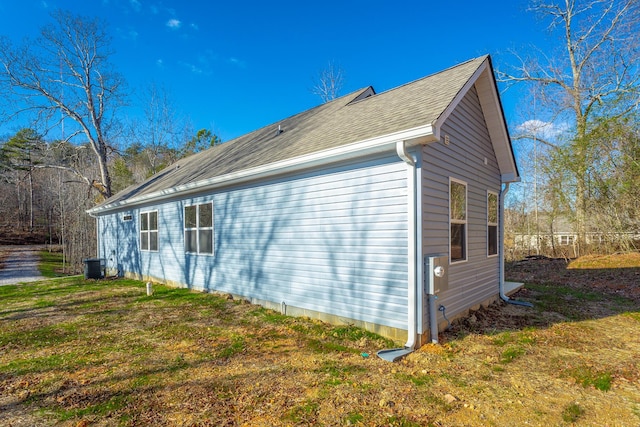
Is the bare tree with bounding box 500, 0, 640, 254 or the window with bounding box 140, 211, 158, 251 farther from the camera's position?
the bare tree with bounding box 500, 0, 640, 254

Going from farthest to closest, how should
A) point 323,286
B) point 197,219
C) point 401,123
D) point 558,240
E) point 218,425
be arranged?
point 558,240
point 197,219
point 323,286
point 401,123
point 218,425

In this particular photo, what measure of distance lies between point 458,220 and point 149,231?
8.98 meters

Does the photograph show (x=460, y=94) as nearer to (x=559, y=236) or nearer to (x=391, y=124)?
(x=391, y=124)

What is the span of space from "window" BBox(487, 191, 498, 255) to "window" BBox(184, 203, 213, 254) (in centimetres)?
610

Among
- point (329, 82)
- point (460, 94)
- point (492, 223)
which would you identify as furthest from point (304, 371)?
point (329, 82)

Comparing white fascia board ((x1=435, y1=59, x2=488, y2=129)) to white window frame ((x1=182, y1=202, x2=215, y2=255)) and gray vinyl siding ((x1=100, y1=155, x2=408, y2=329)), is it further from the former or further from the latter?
white window frame ((x1=182, y1=202, x2=215, y2=255))

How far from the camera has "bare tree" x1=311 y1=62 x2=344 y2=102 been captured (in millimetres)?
22234

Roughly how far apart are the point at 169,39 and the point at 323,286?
47.5 ft

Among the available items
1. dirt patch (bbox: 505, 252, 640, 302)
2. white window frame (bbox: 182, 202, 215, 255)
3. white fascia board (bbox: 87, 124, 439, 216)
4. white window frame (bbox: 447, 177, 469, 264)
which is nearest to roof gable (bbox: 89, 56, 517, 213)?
white fascia board (bbox: 87, 124, 439, 216)

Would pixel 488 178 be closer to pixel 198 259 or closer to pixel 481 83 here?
pixel 481 83

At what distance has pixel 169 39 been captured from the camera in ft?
47.8

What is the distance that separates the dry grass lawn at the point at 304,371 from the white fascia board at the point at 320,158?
255 centimetres

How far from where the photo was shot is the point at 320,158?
16.7 feet

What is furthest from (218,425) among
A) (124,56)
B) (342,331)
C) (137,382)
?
(124,56)
